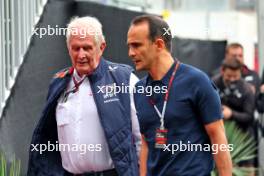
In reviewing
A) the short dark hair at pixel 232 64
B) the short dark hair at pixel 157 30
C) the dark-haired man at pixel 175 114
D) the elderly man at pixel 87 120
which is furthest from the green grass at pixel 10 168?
the short dark hair at pixel 232 64

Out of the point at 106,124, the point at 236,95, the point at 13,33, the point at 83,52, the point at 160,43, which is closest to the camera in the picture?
the point at 160,43

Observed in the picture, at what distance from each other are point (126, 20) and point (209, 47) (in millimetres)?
6499

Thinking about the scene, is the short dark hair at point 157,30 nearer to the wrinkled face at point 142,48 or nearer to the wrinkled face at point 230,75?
the wrinkled face at point 142,48

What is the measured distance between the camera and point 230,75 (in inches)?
452

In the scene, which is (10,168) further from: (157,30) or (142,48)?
(157,30)

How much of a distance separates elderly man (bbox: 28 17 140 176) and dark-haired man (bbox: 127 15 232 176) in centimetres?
56

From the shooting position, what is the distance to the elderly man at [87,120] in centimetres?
638

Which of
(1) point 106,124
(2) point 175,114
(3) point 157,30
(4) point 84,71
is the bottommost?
(1) point 106,124

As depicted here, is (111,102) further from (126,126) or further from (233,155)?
(233,155)

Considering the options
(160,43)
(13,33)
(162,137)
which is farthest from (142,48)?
(13,33)

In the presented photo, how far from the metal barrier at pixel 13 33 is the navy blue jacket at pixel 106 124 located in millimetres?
1633

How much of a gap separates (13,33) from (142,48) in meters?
3.28

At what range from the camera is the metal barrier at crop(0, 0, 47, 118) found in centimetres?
846

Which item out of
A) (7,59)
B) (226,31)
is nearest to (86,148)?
(7,59)
